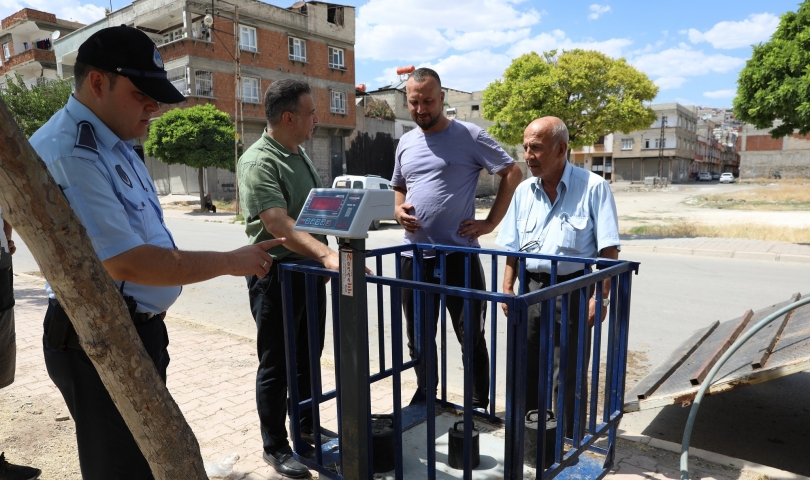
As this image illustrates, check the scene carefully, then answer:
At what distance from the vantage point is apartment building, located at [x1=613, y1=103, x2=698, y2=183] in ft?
214

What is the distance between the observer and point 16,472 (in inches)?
106

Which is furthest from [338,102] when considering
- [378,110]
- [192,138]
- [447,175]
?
[447,175]

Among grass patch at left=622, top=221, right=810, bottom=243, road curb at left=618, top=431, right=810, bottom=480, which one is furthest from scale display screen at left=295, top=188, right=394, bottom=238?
grass patch at left=622, top=221, right=810, bottom=243

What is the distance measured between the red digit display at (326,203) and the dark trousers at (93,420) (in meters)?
0.79

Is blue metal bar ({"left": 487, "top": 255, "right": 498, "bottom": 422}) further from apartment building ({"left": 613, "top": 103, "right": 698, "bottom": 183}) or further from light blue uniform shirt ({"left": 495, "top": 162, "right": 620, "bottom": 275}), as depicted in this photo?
apartment building ({"left": 613, "top": 103, "right": 698, "bottom": 183})

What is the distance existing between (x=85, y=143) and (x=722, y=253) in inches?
432

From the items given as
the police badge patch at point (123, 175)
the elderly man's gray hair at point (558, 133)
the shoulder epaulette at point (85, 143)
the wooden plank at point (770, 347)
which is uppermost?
the elderly man's gray hair at point (558, 133)

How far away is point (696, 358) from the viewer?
3.51 m

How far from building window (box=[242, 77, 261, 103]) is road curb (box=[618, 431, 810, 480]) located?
28.3m

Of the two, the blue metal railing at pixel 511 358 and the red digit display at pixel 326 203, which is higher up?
the red digit display at pixel 326 203

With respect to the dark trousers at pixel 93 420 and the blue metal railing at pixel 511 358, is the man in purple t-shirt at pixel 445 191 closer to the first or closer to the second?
the blue metal railing at pixel 511 358

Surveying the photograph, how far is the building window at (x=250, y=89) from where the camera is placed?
28625 millimetres

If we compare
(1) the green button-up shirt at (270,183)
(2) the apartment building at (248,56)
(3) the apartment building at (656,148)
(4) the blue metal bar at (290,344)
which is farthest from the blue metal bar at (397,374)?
(3) the apartment building at (656,148)

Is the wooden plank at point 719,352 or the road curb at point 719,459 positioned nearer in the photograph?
the road curb at point 719,459
